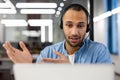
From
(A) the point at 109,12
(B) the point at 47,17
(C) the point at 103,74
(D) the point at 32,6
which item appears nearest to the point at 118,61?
(A) the point at 109,12

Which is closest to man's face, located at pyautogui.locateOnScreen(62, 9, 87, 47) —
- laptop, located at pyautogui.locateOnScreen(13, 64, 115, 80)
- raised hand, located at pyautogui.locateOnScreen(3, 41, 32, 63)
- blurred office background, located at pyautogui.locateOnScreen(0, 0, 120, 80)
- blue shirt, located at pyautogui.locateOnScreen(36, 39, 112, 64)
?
blue shirt, located at pyautogui.locateOnScreen(36, 39, 112, 64)

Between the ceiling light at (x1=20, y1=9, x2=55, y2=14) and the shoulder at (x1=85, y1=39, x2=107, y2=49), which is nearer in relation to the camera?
the shoulder at (x1=85, y1=39, x2=107, y2=49)

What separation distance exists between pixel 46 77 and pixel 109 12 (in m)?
3.63

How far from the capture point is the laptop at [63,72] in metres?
0.83

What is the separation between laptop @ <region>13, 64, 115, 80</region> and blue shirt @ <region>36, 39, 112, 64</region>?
1582 mm

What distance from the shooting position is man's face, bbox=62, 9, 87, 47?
2703 millimetres

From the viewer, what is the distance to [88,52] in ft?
8.48

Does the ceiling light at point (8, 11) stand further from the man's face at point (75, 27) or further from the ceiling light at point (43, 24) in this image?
the man's face at point (75, 27)

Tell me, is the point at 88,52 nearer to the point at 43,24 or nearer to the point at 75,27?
the point at 75,27

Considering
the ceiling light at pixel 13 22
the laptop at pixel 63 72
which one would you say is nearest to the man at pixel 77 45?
the ceiling light at pixel 13 22

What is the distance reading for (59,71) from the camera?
0.85m

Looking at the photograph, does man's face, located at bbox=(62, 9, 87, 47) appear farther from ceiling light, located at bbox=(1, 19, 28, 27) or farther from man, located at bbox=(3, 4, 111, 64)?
ceiling light, located at bbox=(1, 19, 28, 27)

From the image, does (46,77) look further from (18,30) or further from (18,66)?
(18,30)

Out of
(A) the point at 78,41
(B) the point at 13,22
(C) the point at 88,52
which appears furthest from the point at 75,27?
(B) the point at 13,22
